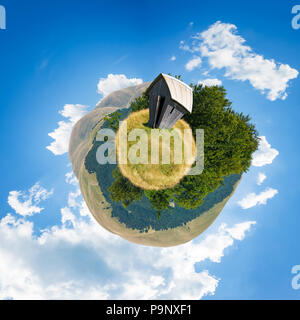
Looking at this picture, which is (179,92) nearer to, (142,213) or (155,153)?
(155,153)

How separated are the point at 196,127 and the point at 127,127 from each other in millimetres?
3653

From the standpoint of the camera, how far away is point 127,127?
8273 millimetres

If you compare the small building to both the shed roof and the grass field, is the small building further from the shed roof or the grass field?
the grass field

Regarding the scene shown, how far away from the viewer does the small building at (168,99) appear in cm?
554

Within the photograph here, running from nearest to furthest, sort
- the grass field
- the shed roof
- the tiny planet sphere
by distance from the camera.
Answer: the shed roof < the grass field < the tiny planet sphere

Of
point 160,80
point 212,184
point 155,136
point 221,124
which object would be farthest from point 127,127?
point 212,184

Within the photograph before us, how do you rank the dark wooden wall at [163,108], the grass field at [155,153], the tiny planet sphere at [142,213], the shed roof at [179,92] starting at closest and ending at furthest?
the shed roof at [179,92] < the dark wooden wall at [163,108] < the grass field at [155,153] < the tiny planet sphere at [142,213]

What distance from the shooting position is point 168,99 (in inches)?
222

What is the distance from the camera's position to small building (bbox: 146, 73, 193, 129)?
554 cm

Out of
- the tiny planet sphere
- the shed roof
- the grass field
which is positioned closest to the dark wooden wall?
the shed roof

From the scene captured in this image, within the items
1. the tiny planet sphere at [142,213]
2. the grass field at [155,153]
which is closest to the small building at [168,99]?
the grass field at [155,153]

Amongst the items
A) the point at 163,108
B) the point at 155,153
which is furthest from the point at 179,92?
the point at 155,153

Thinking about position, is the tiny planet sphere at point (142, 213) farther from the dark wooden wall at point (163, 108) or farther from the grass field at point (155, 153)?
the dark wooden wall at point (163, 108)

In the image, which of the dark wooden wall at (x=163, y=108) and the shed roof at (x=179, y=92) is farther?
the dark wooden wall at (x=163, y=108)
